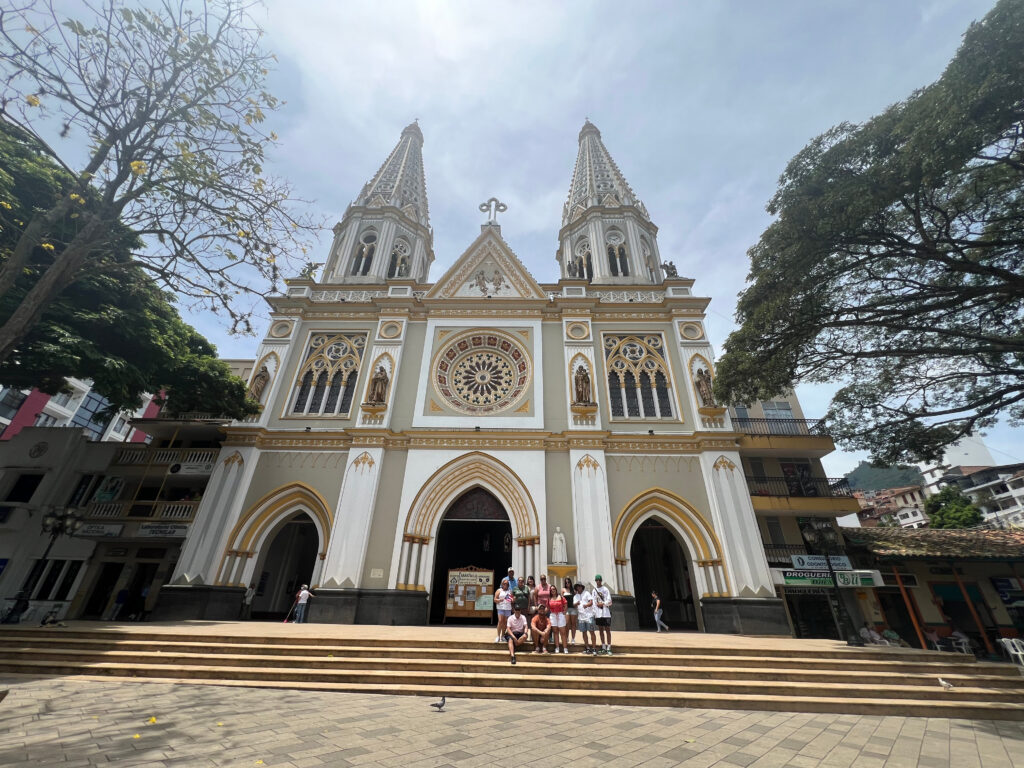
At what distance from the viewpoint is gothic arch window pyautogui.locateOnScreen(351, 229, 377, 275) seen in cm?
2178

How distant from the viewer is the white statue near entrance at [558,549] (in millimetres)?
12812

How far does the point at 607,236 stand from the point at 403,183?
12713 millimetres

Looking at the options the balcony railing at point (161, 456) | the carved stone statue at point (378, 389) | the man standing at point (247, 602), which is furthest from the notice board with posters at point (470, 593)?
the balcony railing at point (161, 456)

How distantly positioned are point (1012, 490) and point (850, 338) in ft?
145

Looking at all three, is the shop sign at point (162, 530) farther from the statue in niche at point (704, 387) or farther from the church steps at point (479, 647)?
the statue in niche at point (704, 387)

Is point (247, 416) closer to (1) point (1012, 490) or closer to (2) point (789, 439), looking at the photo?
(2) point (789, 439)

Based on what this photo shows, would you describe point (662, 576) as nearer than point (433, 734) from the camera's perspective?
No

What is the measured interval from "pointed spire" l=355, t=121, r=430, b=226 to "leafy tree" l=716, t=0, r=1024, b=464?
2001 centimetres

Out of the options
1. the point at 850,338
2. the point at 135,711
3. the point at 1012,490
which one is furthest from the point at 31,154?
the point at 1012,490

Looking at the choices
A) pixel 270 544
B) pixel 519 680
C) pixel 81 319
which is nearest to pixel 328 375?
pixel 270 544

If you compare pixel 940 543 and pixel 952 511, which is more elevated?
pixel 952 511

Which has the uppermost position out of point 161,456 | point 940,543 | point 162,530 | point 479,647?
point 161,456

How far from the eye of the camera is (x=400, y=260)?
2288 cm

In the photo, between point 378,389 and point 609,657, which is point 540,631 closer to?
point 609,657
